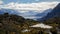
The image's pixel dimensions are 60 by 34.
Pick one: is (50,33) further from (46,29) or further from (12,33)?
(12,33)

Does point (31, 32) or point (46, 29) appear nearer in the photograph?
point (31, 32)

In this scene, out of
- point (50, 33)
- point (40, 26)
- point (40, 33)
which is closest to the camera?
point (40, 33)

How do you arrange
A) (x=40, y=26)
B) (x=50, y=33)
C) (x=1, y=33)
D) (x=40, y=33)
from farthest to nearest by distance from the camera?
(x=40, y=26) < (x=50, y=33) < (x=40, y=33) < (x=1, y=33)

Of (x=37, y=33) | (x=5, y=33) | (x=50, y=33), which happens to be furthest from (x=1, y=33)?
(x=50, y=33)

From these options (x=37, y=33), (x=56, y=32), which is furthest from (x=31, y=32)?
(x=56, y=32)

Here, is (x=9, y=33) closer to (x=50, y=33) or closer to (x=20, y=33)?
(x=20, y=33)

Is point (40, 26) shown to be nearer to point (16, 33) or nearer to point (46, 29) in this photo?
point (46, 29)

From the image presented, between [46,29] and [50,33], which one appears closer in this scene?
[50,33]

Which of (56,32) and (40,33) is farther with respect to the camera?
(56,32)
